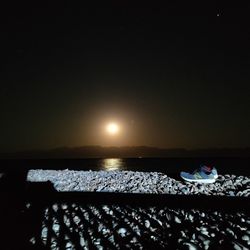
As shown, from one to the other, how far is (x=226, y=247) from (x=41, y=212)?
979cm

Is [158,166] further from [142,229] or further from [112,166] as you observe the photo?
[142,229]

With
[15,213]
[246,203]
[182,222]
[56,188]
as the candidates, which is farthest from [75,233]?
[56,188]

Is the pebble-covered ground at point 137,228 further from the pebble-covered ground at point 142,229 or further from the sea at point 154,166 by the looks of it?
the sea at point 154,166

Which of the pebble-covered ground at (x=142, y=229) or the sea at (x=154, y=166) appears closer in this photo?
the pebble-covered ground at (x=142, y=229)

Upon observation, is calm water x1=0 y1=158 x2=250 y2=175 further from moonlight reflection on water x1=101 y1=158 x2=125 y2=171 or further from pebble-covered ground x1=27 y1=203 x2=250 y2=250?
pebble-covered ground x1=27 y1=203 x2=250 y2=250

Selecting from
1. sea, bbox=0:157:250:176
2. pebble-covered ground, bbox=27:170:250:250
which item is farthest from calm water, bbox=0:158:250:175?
pebble-covered ground, bbox=27:170:250:250

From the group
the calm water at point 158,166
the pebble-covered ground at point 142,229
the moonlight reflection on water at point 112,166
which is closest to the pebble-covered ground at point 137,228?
the pebble-covered ground at point 142,229

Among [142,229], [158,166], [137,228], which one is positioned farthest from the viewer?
[158,166]

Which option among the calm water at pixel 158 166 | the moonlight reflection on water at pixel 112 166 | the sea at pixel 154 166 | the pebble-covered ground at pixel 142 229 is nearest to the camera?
the pebble-covered ground at pixel 142 229

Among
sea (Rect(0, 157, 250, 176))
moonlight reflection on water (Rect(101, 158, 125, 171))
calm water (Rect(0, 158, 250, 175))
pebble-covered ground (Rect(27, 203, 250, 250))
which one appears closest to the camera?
pebble-covered ground (Rect(27, 203, 250, 250))

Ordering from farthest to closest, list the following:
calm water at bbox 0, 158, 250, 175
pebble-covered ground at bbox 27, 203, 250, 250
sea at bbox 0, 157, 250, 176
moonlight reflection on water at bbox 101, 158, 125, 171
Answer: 1. moonlight reflection on water at bbox 101, 158, 125, 171
2. calm water at bbox 0, 158, 250, 175
3. sea at bbox 0, 157, 250, 176
4. pebble-covered ground at bbox 27, 203, 250, 250

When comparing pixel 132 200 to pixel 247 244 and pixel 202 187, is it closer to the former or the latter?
pixel 202 187

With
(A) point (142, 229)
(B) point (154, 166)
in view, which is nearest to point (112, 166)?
(B) point (154, 166)

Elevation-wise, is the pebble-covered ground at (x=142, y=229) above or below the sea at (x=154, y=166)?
above
